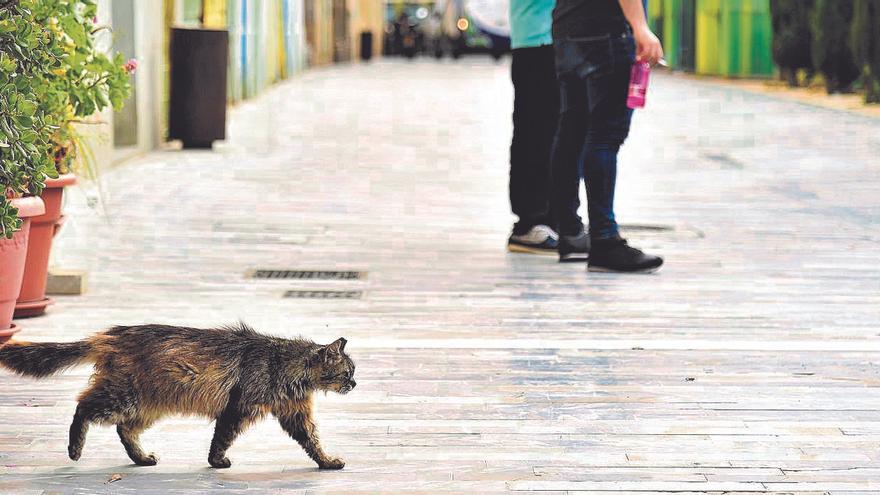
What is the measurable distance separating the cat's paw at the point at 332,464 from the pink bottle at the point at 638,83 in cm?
330

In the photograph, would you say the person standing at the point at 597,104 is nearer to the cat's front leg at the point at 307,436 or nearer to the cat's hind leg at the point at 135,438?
the cat's front leg at the point at 307,436

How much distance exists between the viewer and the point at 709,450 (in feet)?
13.8

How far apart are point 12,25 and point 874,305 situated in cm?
355

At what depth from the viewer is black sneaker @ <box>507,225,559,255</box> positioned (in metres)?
A: 7.86

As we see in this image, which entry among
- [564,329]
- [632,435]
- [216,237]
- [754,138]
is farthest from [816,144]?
[632,435]

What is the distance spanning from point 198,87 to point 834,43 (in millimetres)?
11323

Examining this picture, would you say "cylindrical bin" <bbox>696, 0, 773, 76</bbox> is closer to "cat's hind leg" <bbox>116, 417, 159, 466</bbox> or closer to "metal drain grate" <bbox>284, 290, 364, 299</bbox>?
"metal drain grate" <bbox>284, 290, 364, 299</bbox>

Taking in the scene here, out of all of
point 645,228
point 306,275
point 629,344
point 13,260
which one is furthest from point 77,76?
point 645,228

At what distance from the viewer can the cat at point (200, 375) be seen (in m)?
3.75

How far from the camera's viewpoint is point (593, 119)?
7.14m

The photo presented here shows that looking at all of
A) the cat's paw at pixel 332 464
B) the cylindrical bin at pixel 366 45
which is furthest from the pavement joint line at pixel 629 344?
the cylindrical bin at pixel 366 45

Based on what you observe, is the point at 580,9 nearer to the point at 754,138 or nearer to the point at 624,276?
the point at 624,276

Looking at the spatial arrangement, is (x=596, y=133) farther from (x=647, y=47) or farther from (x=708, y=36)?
(x=708, y=36)

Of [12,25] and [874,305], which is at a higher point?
[12,25]
